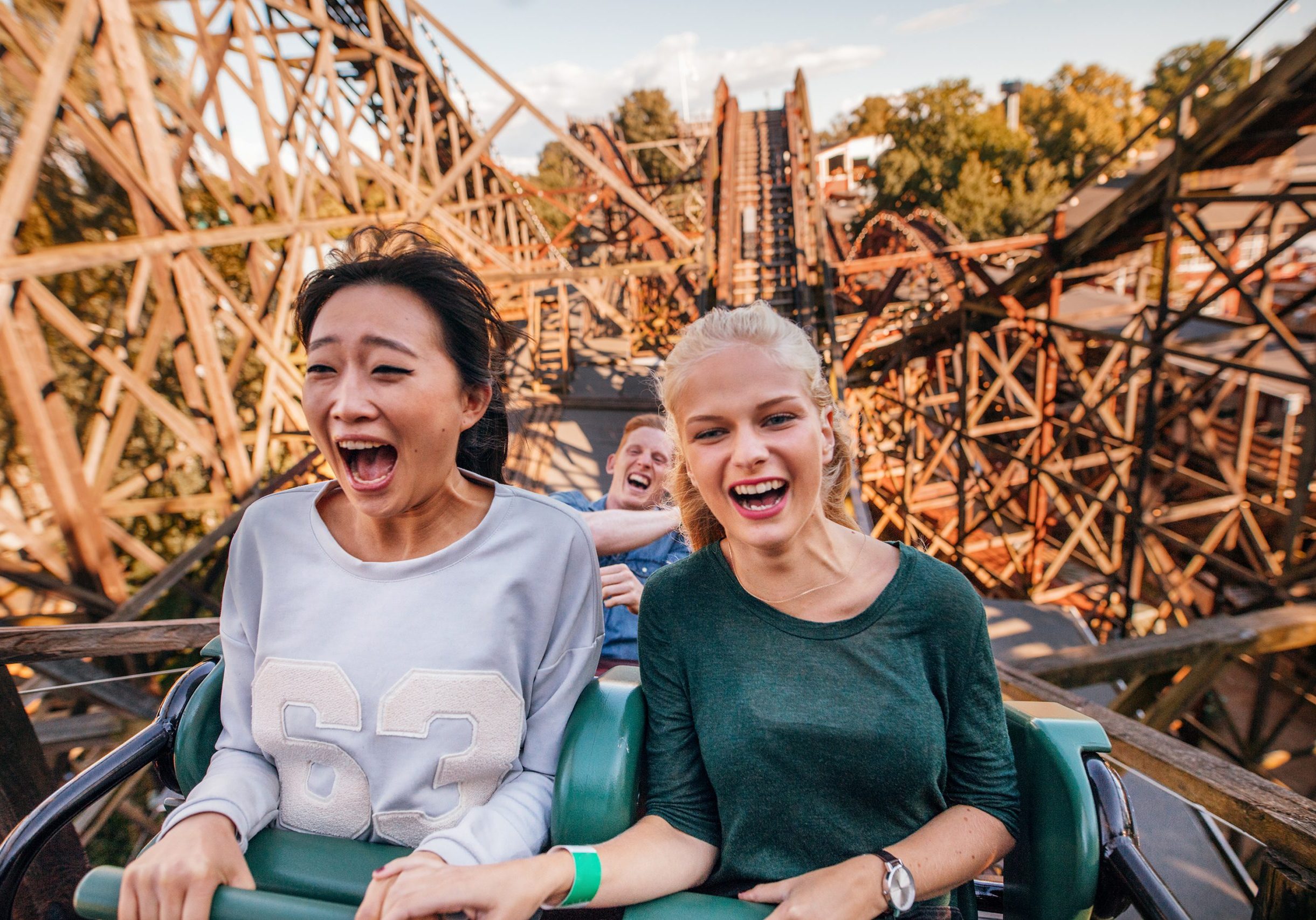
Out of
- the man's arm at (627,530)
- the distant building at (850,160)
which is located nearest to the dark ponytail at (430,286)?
the man's arm at (627,530)

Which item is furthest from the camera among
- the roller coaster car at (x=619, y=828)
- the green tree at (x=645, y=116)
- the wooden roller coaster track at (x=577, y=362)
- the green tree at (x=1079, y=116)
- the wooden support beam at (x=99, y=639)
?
the green tree at (x=645, y=116)

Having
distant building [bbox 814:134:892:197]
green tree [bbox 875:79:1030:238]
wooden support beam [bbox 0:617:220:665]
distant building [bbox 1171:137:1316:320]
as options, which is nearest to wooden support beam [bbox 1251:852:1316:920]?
wooden support beam [bbox 0:617:220:665]

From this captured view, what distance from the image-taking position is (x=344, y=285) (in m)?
1.30

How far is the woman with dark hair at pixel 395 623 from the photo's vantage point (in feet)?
3.96

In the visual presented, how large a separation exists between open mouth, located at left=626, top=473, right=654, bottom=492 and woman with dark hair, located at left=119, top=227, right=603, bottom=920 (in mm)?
1028

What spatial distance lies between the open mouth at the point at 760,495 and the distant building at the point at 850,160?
28927 mm

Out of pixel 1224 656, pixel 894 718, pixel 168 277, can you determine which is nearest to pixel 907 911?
pixel 894 718

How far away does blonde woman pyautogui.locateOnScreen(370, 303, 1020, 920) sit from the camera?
3.91ft

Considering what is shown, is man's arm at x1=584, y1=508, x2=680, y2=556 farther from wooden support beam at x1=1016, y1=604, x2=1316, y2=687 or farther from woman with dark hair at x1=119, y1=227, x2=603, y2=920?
wooden support beam at x1=1016, y1=604, x2=1316, y2=687

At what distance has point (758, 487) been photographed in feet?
4.19

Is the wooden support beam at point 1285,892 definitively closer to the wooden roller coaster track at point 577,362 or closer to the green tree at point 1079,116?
the wooden roller coaster track at point 577,362

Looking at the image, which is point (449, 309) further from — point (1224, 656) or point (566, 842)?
point (1224, 656)

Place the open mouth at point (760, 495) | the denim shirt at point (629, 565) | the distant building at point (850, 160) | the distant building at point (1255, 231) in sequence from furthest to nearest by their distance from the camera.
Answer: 1. the distant building at point (850, 160)
2. the distant building at point (1255, 231)
3. the denim shirt at point (629, 565)
4. the open mouth at point (760, 495)

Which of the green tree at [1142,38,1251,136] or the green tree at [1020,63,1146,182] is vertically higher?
the green tree at [1142,38,1251,136]
